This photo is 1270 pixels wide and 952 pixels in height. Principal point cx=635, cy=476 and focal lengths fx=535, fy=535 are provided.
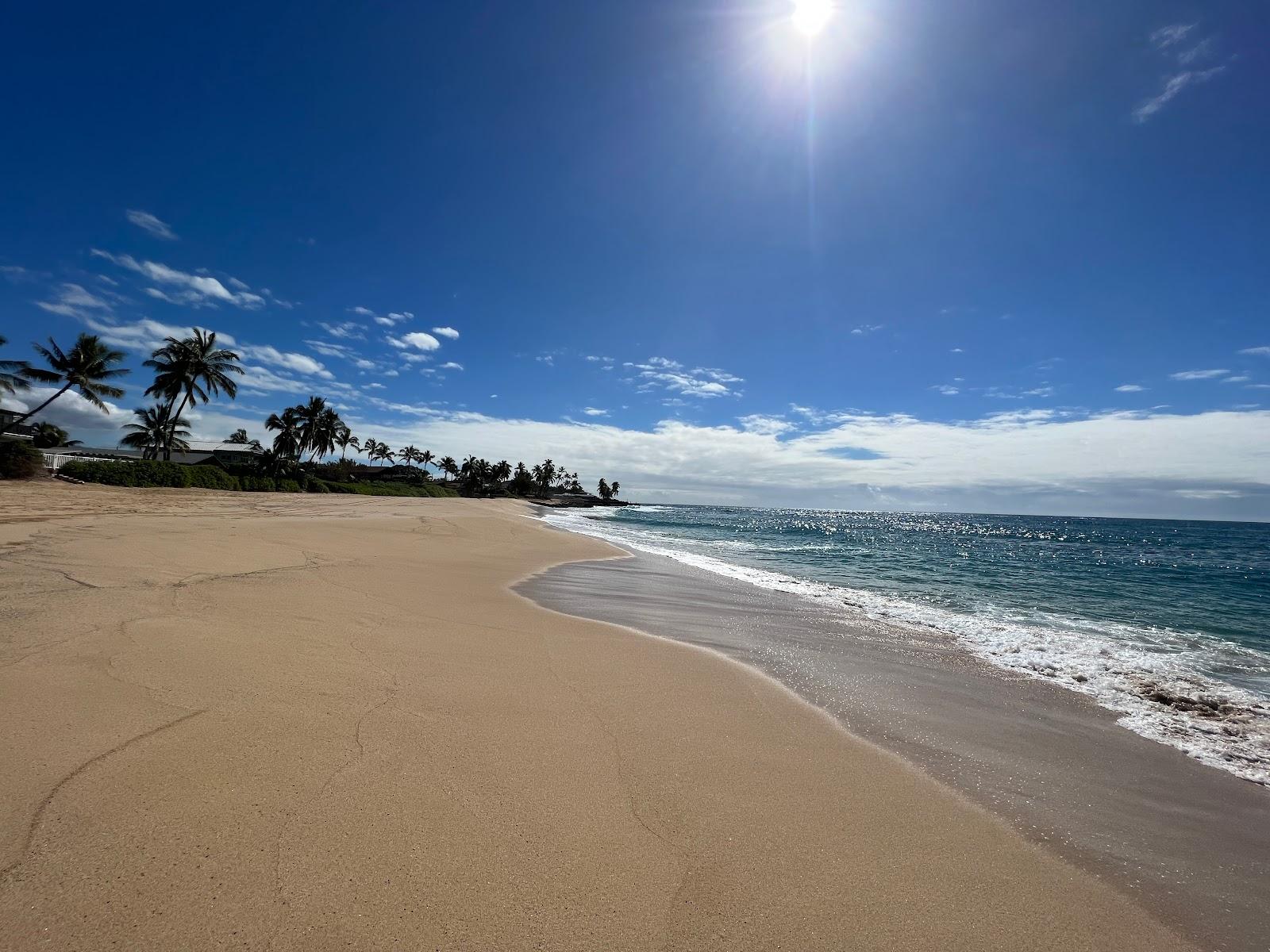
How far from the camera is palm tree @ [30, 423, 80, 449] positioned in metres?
57.5

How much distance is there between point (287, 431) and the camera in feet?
194

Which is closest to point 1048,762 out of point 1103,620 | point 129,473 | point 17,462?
point 1103,620

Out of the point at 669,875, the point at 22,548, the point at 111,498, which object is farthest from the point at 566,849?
the point at 111,498

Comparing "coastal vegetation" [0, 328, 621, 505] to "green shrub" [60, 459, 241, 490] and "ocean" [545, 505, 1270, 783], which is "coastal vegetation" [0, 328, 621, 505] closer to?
"green shrub" [60, 459, 241, 490]

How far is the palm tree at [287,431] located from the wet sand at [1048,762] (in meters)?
62.1

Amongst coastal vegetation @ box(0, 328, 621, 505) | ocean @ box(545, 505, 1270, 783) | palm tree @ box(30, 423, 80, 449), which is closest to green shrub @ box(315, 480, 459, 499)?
coastal vegetation @ box(0, 328, 621, 505)

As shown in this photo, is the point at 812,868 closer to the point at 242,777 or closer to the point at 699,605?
the point at 242,777

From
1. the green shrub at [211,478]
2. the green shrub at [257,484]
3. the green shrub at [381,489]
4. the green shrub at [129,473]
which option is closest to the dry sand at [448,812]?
the green shrub at [129,473]

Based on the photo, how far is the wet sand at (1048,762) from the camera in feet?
9.38

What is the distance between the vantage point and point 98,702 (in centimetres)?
333

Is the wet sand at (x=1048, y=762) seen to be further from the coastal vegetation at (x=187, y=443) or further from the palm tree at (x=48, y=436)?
the palm tree at (x=48, y=436)

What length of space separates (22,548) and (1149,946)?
41.8ft

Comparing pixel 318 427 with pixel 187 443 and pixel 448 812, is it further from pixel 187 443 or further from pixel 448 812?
pixel 448 812

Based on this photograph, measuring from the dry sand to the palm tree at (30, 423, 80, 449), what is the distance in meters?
77.1
